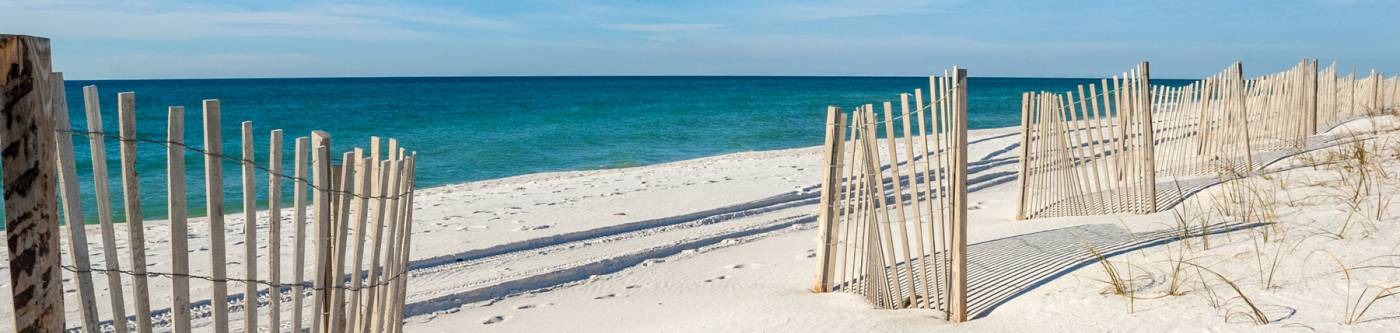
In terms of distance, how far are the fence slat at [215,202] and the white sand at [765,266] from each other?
2.59m

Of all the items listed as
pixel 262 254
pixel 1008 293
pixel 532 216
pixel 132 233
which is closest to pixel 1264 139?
pixel 1008 293

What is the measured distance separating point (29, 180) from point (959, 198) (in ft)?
11.2

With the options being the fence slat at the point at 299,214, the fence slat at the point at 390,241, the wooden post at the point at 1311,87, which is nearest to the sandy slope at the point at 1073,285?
the fence slat at the point at 390,241

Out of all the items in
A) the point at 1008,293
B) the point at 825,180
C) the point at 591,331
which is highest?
the point at 825,180

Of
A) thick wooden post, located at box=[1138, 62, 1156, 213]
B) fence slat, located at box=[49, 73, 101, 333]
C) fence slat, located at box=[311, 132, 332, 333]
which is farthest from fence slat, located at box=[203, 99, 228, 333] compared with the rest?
thick wooden post, located at box=[1138, 62, 1156, 213]

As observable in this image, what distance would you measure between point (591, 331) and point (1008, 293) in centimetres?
235

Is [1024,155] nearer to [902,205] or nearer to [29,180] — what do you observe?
[902,205]

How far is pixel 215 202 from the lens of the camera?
239 centimetres

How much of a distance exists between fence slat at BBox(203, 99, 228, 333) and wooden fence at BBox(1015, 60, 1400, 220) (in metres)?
5.17

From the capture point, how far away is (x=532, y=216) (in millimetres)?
9156

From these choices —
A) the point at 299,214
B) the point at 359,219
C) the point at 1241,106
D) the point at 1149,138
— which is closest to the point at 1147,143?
the point at 1149,138

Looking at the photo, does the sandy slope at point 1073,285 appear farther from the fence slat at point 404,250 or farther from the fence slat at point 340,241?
the fence slat at point 340,241

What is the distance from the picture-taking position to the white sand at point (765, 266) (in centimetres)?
372

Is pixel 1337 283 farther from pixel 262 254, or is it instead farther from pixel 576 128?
pixel 576 128
